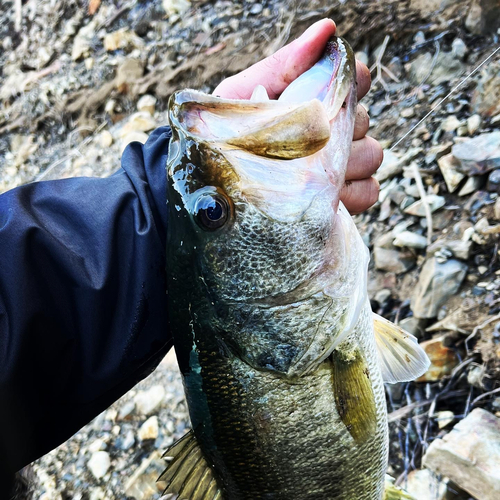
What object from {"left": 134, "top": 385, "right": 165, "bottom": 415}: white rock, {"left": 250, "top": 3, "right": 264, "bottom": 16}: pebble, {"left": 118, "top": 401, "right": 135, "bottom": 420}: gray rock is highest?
{"left": 250, "top": 3, "right": 264, "bottom": 16}: pebble

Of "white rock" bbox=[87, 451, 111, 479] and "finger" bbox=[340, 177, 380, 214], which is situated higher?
"finger" bbox=[340, 177, 380, 214]

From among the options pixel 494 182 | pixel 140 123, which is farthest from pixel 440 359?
pixel 140 123

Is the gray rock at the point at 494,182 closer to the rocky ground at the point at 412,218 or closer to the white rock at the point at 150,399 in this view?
the rocky ground at the point at 412,218

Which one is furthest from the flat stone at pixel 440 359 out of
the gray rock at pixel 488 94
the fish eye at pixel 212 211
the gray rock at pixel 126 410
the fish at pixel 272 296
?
the gray rock at pixel 126 410

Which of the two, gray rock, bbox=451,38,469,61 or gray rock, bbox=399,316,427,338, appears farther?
gray rock, bbox=451,38,469,61

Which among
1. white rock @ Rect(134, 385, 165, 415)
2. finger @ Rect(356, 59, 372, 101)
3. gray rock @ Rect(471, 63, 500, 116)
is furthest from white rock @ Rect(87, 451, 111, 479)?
gray rock @ Rect(471, 63, 500, 116)

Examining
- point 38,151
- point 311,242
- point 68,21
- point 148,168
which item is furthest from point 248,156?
point 68,21

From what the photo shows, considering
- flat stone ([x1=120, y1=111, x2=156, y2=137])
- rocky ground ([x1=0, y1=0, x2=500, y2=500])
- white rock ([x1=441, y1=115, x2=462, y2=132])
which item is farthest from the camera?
flat stone ([x1=120, y1=111, x2=156, y2=137])

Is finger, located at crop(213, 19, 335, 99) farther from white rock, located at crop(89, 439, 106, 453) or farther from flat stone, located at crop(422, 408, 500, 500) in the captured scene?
white rock, located at crop(89, 439, 106, 453)

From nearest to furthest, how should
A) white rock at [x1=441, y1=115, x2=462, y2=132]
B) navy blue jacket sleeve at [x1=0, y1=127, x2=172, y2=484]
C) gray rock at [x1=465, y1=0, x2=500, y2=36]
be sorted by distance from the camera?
1. navy blue jacket sleeve at [x1=0, y1=127, x2=172, y2=484]
2. white rock at [x1=441, y1=115, x2=462, y2=132]
3. gray rock at [x1=465, y1=0, x2=500, y2=36]
